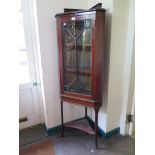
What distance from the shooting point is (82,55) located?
Result: 194cm

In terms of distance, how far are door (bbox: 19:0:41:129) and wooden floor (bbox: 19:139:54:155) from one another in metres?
0.45

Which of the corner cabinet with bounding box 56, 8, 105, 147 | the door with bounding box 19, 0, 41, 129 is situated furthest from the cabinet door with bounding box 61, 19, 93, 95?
the door with bounding box 19, 0, 41, 129

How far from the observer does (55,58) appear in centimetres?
213

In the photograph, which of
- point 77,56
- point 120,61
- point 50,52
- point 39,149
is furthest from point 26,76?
point 120,61

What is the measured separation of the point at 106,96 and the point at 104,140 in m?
0.67

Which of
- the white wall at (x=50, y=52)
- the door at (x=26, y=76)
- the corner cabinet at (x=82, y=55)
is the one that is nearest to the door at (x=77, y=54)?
the corner cabinet at (x=82, y=55)

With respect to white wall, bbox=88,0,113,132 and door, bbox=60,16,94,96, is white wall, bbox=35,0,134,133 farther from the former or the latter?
door, bbox=60,16,94,96

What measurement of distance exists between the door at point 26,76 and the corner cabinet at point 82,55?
0.54 metres

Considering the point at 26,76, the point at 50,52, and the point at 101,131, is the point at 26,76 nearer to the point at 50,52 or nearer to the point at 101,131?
the point at 50,52

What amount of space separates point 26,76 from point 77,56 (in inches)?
35.0

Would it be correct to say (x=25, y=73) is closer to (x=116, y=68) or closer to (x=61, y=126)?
(x=61, y=126)

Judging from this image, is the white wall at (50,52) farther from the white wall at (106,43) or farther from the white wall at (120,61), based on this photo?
the white wall at (120,61)

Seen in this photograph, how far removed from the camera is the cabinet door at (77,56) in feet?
5.92
